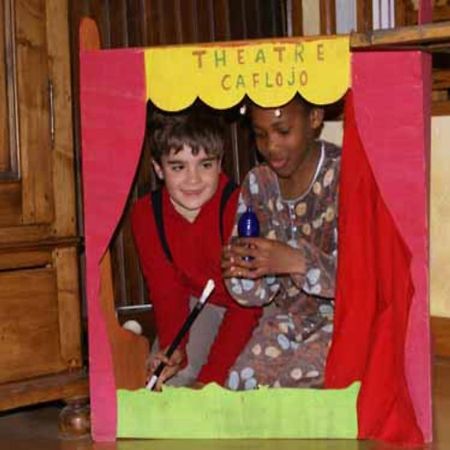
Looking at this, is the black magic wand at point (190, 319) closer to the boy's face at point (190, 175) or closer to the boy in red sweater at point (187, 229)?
the boy in red sweater at point (187, 229)

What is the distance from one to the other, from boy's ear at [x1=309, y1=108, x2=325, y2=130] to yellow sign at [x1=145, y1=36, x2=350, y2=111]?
25 centimetres

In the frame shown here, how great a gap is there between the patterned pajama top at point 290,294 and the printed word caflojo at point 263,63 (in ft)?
0.96

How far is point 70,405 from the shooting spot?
1688 mm

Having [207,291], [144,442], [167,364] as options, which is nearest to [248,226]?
[207,291]

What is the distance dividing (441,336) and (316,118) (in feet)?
2.18

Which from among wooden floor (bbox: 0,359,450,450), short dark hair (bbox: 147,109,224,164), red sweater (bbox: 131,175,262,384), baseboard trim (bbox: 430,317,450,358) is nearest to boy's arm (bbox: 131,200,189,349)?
red sweater (bbox: 131,175,262,384)

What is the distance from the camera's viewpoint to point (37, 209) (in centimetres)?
162

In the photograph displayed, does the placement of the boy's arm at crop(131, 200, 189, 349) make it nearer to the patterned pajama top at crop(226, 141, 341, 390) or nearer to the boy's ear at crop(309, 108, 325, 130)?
the patterned pajama top at crop(226, 141, 341, 390)

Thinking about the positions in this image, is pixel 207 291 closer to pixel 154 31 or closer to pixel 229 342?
pixel 229 342

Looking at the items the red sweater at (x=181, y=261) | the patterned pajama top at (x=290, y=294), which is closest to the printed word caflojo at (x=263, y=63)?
the patterned pajama top at (x=290, y=294)

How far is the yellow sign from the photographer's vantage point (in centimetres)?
153

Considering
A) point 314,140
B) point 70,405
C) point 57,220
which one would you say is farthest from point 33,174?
point 314,140

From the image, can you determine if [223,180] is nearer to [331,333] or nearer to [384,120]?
[331,333]

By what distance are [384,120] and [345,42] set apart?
12cm
